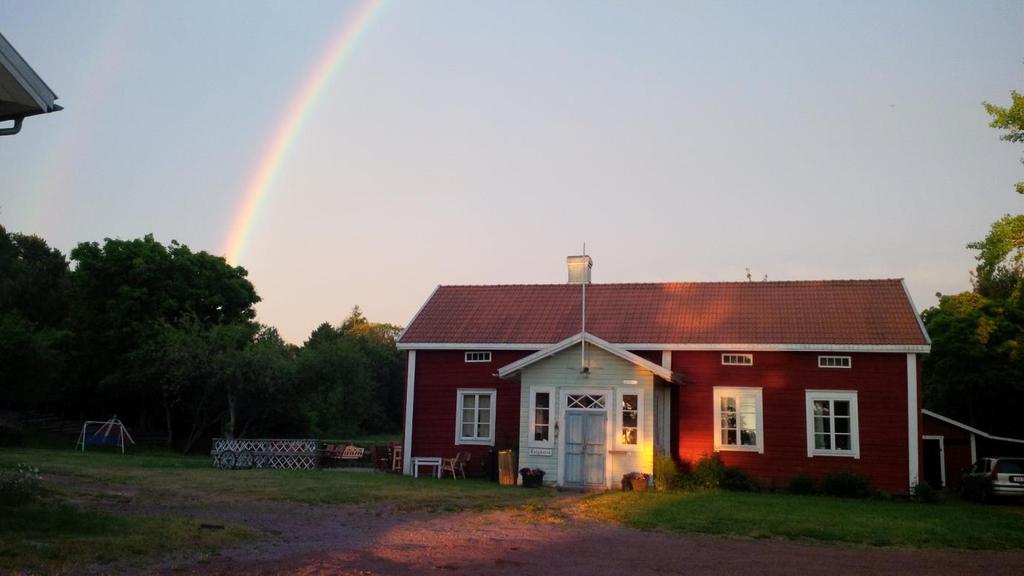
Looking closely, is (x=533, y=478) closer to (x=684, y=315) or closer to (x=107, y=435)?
(x=684, y=315)

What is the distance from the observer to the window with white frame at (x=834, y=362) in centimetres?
2186

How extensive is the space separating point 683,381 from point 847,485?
464 cm

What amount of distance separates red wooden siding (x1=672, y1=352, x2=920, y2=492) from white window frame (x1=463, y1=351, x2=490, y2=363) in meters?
5.33

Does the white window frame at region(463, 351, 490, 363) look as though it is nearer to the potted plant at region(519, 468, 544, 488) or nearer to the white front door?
the white front door

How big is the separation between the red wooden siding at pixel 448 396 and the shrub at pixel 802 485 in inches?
291

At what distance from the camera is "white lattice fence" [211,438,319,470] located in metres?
25.0

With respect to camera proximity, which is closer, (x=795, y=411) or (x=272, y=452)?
(x=795, y=411)

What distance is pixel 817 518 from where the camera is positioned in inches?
575

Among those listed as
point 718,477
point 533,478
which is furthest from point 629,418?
point 718,477

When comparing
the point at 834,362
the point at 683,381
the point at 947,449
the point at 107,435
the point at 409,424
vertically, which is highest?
the point at 834,362

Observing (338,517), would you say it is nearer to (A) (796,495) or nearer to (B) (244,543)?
(B) (244,543)

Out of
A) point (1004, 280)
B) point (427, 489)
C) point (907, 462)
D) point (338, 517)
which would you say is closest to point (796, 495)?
point (907, 462)

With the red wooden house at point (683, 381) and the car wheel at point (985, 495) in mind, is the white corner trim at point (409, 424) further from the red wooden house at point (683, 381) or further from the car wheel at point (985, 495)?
the car wheel at point (985, 495)

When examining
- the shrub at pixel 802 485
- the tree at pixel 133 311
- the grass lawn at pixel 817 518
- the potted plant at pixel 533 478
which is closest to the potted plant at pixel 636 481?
the grass lawn at pixel 817 518
